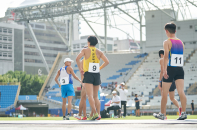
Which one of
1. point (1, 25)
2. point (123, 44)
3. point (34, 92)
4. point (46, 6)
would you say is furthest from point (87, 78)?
point (123, 44)

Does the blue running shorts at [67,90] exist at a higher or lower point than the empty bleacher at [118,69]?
lower

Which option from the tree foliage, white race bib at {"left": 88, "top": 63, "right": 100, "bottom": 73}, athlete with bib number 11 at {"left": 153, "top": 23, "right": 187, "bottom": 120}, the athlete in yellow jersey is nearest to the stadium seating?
the tree foliage

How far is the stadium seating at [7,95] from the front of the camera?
40794mm

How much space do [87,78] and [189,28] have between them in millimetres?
35750

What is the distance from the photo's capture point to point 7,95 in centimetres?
4147

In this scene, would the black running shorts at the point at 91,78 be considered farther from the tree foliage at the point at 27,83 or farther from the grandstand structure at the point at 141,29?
the tree foliage at the point at 27,83

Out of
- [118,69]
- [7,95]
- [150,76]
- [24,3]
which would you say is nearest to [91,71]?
[150,76]

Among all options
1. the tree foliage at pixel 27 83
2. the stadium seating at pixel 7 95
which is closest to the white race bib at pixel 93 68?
the stadium seating at pixel 7 95

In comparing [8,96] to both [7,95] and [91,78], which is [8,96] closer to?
[7,95]

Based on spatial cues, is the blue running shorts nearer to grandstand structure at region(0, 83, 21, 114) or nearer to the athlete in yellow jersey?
the athlete in yellow jersey

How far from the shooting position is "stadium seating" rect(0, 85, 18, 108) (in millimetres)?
40794


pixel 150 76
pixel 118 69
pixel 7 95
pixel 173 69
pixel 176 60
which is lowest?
pixel 7 95

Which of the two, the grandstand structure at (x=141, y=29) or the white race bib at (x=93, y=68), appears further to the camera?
the grandstand structure at (x=141, y=29)

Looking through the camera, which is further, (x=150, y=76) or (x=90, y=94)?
(x=150, y=76)
